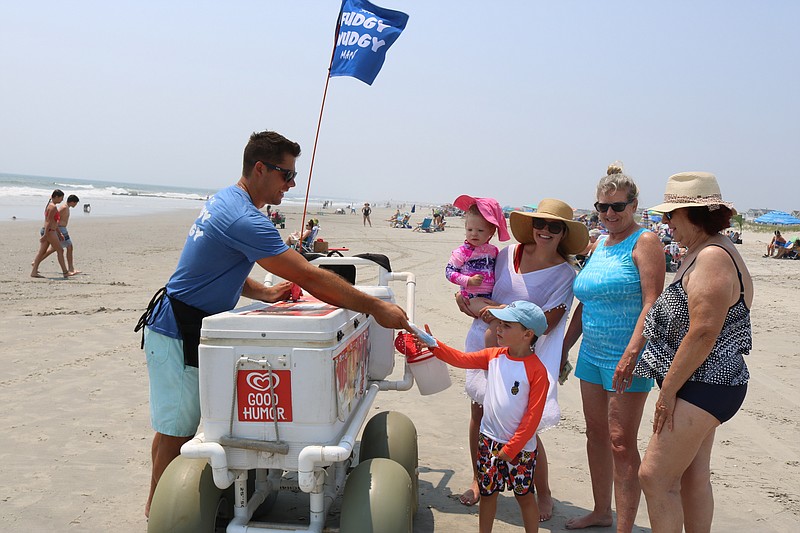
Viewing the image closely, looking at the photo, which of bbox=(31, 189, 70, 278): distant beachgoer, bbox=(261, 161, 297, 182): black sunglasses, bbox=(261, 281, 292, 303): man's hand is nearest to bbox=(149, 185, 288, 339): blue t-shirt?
bbox=(261, 161, 297, 182): black sunglasses

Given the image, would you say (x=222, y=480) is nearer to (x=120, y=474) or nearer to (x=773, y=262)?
(x=120, y=474)

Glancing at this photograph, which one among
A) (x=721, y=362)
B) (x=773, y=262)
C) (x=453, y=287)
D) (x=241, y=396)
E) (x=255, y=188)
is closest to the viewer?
(x=241, y=396)

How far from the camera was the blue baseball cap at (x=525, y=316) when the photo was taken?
3531 millimetres

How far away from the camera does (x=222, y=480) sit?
2877 mm

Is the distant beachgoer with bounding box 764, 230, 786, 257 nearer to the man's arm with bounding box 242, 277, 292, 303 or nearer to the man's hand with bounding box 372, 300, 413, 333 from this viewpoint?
the man's arm with bounding box 242, 277, 292, 303

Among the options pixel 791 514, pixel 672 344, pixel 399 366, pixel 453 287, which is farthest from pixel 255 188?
pixel 453 287

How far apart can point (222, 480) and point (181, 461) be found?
51 cm

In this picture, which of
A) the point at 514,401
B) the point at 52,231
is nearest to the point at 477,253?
the point at 514,401

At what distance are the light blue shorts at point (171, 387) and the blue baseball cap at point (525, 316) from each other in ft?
5.42

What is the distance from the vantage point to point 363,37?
5.21 metres

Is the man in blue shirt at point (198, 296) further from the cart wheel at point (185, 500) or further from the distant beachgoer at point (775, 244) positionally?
the distant beachgoer at point (775, 244)

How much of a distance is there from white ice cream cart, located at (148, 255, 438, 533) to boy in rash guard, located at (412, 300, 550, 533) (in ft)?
2.11

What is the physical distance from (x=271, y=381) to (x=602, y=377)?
2048mm

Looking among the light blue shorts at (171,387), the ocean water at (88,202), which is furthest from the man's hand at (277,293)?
the ocean water at (88,202)
